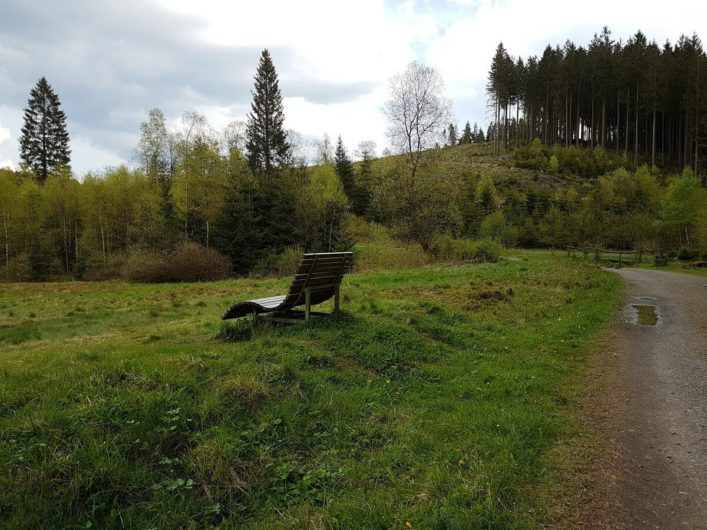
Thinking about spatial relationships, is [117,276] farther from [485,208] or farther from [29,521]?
[485,208]

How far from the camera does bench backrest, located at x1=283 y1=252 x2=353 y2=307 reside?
6.75 m

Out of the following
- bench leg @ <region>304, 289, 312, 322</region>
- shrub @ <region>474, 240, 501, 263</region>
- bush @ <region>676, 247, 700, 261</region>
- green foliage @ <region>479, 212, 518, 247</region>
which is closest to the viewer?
bench leg @ <region>304, 289, 312, 322</region>

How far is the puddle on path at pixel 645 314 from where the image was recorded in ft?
33.2

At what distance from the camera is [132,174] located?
141ft

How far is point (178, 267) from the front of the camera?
25.8 m

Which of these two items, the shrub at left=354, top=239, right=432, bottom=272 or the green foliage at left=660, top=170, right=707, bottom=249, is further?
the green foliage at left=660, top=170, right=707, bottom=249

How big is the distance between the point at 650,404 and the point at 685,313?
782 centimetres

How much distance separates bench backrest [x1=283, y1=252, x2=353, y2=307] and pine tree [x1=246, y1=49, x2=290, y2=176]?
3664 centimetres

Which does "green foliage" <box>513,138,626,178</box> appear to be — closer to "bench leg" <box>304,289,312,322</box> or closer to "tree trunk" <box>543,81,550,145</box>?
"tree trunk" <box>543,81,550,145</box>

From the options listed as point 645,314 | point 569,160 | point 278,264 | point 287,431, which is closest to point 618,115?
point 569,160

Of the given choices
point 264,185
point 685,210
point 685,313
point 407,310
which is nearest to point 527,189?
point 685,210

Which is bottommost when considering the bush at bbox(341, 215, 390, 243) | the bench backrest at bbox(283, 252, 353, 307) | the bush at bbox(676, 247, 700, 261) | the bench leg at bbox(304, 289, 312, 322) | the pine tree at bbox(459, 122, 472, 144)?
the bush at bbox(676, 247, 700, 261)

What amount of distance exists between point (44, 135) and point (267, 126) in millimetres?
27010

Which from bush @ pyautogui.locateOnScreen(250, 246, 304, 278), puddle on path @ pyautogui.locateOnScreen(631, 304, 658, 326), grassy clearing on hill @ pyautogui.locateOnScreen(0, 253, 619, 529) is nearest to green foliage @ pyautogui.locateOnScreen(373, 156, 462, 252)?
bush @ pyautogui.locateOnScreen(250, 246, 304, 278)
